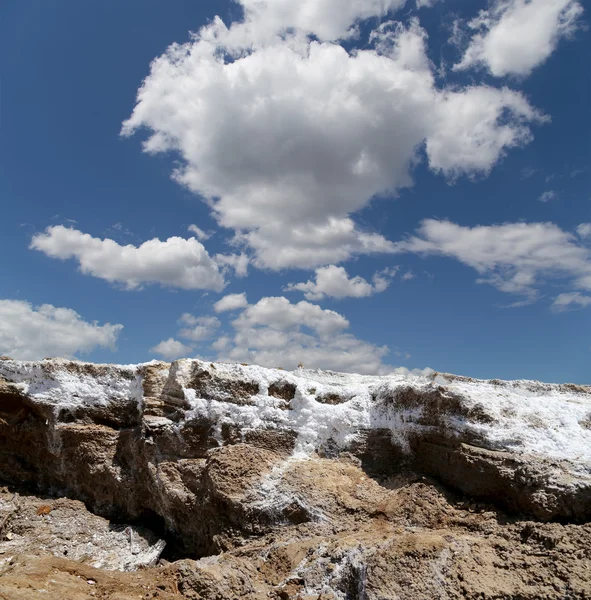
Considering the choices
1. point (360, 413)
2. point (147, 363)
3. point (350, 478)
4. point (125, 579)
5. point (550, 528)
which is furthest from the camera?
point (147, 363)

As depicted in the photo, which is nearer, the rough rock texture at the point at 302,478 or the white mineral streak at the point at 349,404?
the rough rock texture at the point at 302,478

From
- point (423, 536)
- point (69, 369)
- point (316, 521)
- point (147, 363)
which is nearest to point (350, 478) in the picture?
point (316, 521)

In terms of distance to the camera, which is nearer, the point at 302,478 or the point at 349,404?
the point at 302,478

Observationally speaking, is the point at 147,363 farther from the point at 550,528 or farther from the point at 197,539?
the point at 550,528

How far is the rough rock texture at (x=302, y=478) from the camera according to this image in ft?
30.2

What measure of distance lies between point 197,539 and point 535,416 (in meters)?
9.20

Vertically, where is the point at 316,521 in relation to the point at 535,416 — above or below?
below

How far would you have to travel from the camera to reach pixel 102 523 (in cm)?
1389

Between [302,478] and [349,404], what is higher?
[349,404]

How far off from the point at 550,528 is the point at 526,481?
3.34 feet

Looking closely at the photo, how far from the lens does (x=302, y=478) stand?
12336 millimetres

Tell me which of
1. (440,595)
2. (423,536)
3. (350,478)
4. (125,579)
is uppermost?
(350,478)

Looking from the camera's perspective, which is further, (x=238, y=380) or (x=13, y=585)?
(x=238, y=380)

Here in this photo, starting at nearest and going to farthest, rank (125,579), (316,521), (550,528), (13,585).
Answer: (13,585) < (550,528) < (125,579) < (316,521)
